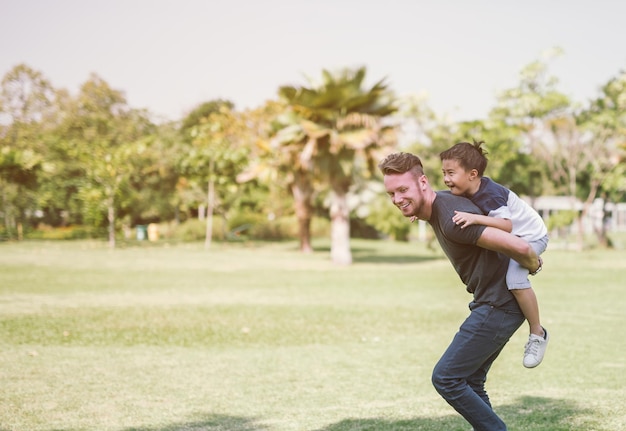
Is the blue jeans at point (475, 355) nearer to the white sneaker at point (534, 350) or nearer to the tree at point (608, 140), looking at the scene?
the white sneaker at point (534, 350)

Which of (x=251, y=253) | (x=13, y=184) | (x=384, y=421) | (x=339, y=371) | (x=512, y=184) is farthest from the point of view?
(x=512, y=184)

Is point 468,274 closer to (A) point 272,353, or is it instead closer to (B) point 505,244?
(B) point 505,244

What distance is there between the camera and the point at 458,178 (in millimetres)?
4785

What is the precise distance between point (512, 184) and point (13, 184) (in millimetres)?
32192

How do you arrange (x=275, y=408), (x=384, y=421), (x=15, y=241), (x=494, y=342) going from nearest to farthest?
(x=494, y=342) < (x=384, y=421) < (x=275, y=408) < (x=15, y=241)

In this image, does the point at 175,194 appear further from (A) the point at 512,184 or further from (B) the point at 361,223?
(A) the point at 512,184

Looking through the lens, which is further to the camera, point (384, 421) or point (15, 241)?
point (15, 241)

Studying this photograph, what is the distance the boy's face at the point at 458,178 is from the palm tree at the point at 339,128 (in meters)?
26.3

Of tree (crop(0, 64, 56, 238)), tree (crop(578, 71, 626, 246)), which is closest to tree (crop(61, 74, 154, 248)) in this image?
tree (crop(0, 64, 56, 238))

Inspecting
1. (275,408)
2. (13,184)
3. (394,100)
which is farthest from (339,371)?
(13,184)

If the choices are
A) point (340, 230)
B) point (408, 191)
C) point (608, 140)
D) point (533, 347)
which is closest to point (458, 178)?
point (408, 191)

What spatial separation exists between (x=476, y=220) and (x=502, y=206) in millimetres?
355

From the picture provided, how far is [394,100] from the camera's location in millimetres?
32312

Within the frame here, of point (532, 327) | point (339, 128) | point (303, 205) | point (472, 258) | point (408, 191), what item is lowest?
point (532, 327)
